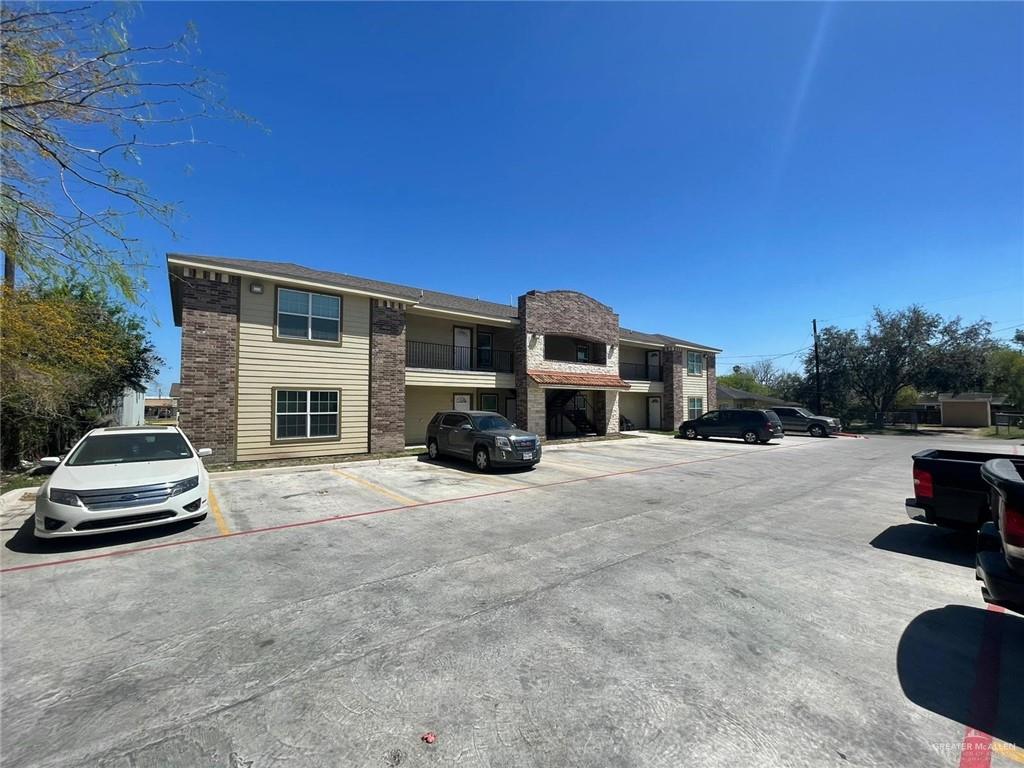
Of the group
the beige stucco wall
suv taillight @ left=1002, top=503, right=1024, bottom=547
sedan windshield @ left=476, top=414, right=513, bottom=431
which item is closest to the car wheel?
sedan windshield @ left=476, top=414, right=513, bottom=431

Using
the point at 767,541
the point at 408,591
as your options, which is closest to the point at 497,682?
the point at 408,591

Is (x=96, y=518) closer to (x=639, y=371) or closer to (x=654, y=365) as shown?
(x=639, y=371)

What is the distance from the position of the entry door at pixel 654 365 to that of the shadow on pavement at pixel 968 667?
85.7 ft

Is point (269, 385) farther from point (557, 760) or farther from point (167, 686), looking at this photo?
point (557, 760)

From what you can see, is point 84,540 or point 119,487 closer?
point 119,487

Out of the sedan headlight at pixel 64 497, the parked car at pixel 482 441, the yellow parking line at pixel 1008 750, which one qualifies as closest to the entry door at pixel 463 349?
the parked car at pixel 482 441

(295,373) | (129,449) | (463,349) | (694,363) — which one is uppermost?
(694,363)

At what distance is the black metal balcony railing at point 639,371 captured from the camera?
91.1 feet

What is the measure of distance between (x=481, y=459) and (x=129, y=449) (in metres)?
7.43

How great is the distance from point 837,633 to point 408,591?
149 inches

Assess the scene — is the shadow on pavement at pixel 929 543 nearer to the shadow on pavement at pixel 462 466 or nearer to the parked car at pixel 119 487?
the shadow on pavement at pixel 462 466

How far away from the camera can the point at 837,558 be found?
5.36 meters

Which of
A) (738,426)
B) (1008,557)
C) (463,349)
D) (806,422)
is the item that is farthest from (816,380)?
(1008,557)

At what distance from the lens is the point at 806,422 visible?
27594 mm
